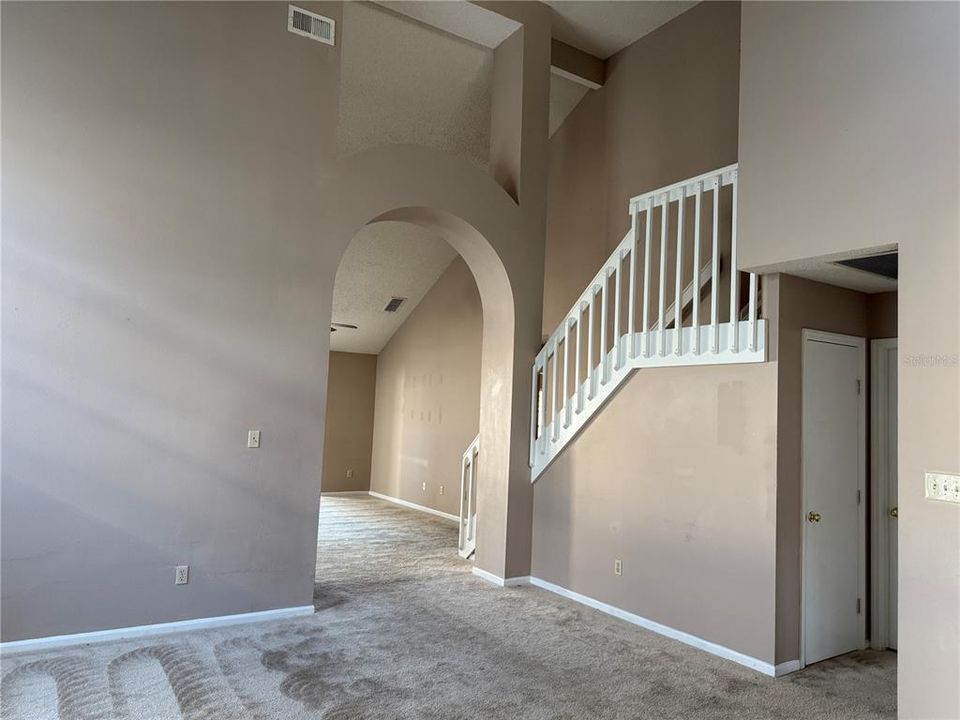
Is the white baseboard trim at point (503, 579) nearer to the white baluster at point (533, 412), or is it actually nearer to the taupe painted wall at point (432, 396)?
the white baluster at point (533, 412)

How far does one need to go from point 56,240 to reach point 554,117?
211 inches

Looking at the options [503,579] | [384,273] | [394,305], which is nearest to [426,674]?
[503,579]

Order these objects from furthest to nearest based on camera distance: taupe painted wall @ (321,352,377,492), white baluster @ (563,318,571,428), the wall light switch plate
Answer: taupe painted wall @ (321,352,377,492) < white baluster @ (563,318,571,428) < the wall light switch plate

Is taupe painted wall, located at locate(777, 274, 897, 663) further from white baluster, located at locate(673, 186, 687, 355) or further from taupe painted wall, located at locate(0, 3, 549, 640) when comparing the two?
taupe painted wall, located at locate(0, 3, 549, 640)

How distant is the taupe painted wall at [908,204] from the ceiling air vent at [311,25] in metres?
3.02

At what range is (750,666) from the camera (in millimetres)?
3805

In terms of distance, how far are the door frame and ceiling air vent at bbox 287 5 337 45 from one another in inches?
172

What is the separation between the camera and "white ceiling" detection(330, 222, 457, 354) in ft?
27.9

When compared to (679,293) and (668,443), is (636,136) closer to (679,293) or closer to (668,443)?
(679,293)

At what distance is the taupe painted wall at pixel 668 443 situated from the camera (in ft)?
12.9

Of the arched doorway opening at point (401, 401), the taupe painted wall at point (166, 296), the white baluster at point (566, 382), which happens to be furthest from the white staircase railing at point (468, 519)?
the taupe painted wall at point (166, 296)

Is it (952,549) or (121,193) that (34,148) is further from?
(952,549)

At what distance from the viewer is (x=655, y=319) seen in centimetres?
524

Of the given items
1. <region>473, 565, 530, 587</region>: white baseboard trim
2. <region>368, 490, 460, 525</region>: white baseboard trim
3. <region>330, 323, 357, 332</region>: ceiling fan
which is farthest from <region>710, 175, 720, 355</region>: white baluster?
<region>330, 323, 357, 332</region>: ceiling fan
